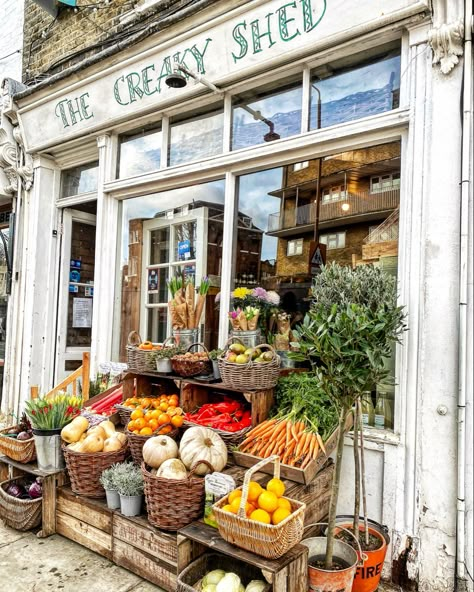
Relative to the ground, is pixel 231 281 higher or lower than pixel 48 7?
lower

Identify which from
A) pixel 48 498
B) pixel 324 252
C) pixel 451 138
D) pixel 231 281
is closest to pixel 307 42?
pixel 451 138

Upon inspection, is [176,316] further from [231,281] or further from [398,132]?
[398,132]

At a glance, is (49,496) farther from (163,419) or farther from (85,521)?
(163,419)

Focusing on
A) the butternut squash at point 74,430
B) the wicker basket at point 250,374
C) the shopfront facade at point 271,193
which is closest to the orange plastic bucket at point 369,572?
the shopfront facade at point 271,193

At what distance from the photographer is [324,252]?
3.90 meters

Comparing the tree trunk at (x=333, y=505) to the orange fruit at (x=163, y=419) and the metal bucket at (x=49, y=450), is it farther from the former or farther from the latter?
the metal bucket at (x=49, y=450)

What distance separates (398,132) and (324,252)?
110 centimetres

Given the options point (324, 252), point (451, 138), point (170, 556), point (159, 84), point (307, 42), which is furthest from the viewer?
→ point (159, 84)

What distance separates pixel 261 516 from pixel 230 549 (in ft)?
0.87

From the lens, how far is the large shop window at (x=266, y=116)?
3.94 m

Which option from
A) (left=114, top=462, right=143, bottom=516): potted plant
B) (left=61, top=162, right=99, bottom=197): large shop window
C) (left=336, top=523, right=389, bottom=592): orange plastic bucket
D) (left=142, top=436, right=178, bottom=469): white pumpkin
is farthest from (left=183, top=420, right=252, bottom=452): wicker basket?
(left=61, top=162, right=99, bottom=197): large shop window

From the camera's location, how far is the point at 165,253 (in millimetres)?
5023

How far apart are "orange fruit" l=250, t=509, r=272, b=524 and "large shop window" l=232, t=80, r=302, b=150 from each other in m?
2.95

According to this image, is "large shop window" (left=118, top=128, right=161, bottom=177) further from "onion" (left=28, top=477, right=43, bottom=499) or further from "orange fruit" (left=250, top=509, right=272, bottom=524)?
"orange fruit" (left=250, top=509, right=272, bottom=524)
